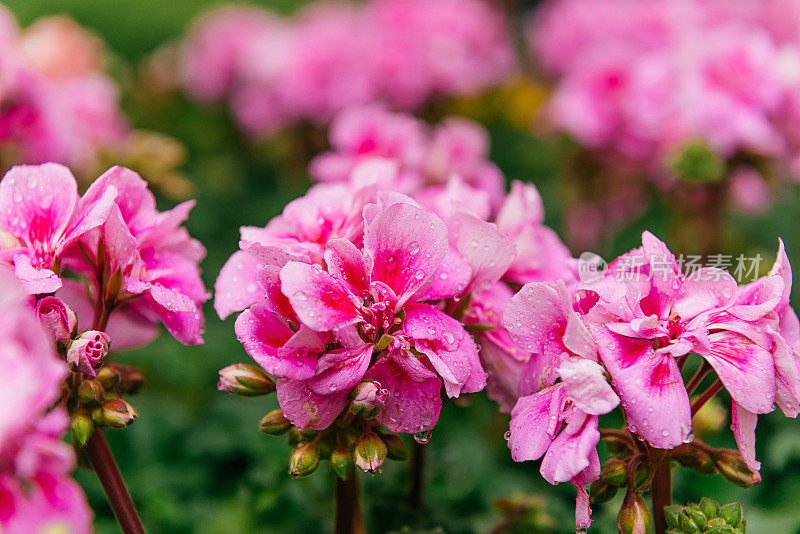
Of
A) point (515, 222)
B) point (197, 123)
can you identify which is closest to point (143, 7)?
point (197, 123)

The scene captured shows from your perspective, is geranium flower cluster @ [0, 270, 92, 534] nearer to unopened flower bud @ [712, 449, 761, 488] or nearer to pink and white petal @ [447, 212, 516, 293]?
pink and white petal @ [447, 212, 516, 293]

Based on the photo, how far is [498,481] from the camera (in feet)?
4.47

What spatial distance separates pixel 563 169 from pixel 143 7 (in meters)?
2.73

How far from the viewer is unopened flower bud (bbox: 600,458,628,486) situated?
29.6 inches

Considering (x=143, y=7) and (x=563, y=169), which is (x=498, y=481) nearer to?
(x=563, y=169)

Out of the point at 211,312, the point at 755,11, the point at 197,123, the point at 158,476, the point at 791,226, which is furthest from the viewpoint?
the point at 197,123

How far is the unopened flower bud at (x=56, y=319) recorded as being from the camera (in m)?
0.73

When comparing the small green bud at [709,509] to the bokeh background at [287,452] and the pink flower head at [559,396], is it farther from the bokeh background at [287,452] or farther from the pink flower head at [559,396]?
the bokeh background at [287,452]

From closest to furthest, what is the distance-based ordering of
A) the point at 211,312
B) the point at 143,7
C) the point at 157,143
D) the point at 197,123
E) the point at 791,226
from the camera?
the point at 157,143 < the point at 211,312 < the point at 791,226 < the point at 197,123 < the point at 143,7

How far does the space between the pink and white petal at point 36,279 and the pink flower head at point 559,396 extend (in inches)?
17.0

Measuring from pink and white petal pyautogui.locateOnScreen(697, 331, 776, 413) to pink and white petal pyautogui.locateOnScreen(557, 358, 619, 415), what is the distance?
0.37 ft

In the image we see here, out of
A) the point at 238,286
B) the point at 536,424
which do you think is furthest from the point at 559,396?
the point at 238,286

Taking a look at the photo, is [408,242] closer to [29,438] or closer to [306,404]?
[306,404]

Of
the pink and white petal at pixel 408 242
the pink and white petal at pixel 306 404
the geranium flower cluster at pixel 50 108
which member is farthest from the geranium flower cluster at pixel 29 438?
the geranium flower cluster at pixel 50 108
